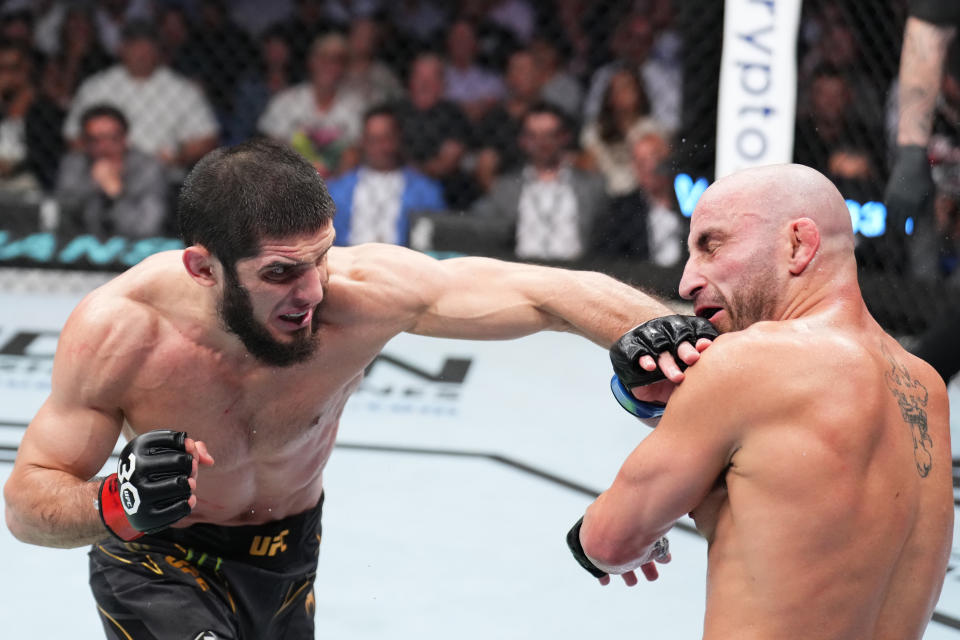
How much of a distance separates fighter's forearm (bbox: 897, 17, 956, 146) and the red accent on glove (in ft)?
8.35

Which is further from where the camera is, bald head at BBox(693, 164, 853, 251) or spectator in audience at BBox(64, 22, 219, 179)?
spectator in audience at BBox(64, 22, 219, 179)

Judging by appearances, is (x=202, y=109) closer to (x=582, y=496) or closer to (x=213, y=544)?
(x=582, y=496)

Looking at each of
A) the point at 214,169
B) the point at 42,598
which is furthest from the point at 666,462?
the point at 42,598

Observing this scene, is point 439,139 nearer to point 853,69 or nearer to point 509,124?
point 509,124

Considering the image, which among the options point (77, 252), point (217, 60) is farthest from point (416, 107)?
point (77, 252)

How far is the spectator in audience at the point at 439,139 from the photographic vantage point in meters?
5.18

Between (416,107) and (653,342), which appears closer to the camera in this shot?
(653,342)

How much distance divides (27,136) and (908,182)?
3.84 meters

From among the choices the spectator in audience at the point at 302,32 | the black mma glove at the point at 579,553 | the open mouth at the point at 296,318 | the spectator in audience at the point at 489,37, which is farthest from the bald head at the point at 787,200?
the spectator in audience at the point at 302,32

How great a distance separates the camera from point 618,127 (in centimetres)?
493

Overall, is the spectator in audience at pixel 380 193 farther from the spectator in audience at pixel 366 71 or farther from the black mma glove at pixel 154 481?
the black mma glove at pixel 154 481

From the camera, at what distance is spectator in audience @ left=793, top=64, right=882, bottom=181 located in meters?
4.28

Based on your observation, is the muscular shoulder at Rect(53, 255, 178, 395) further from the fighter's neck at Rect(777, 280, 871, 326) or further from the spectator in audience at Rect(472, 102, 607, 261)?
the spectator in audience at Rect(472, 102, 607, 261)

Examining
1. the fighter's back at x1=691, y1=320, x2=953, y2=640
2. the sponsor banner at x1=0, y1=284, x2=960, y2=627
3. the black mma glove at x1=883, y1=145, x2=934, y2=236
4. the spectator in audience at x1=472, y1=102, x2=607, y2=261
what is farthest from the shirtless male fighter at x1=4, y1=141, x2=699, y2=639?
the spectator in audience at x1=472, y1=102, x2=607, y2=261
